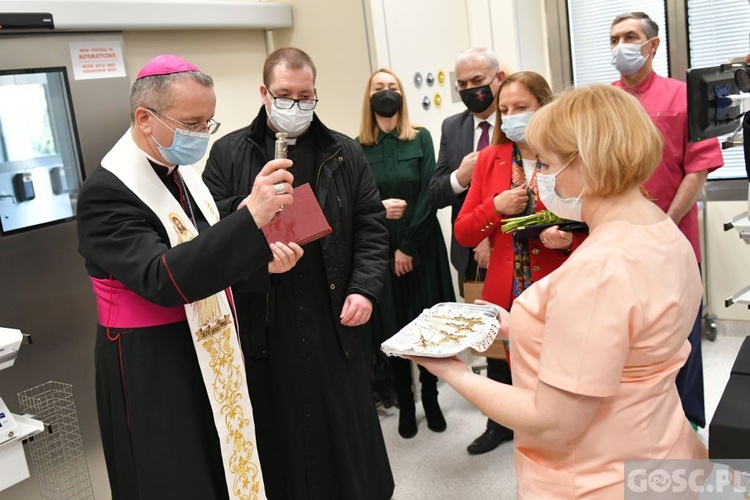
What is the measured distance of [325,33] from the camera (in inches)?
146

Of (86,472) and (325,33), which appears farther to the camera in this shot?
(325,33)

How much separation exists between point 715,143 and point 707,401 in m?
1.31

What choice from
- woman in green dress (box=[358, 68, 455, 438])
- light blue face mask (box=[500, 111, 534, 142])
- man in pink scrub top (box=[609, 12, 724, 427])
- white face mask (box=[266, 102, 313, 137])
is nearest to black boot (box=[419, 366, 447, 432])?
woman in green dress (box=[358, 68, 455, 438])

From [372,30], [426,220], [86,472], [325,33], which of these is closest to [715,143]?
[426,220]

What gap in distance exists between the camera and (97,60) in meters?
2.92

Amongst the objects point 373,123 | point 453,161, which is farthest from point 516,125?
point 373,123

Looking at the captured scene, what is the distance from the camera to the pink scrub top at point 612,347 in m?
1.25

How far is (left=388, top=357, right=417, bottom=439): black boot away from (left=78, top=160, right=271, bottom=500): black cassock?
1.54 meters

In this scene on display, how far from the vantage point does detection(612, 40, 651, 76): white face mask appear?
312 cm

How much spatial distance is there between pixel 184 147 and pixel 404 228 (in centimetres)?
165

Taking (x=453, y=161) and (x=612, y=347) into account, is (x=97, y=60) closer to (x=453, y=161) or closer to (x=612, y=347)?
(x=453, y=161)

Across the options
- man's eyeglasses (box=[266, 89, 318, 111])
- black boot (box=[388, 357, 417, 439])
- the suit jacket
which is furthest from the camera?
black boot (box=[388, 357, 417, 439])

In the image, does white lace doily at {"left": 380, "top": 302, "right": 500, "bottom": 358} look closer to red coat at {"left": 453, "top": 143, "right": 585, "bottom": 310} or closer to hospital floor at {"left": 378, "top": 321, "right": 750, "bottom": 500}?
red coat at {"left": 453, "top": 143, "right": 585, "bottom": 310}

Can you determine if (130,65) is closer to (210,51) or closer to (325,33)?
(210,51)
